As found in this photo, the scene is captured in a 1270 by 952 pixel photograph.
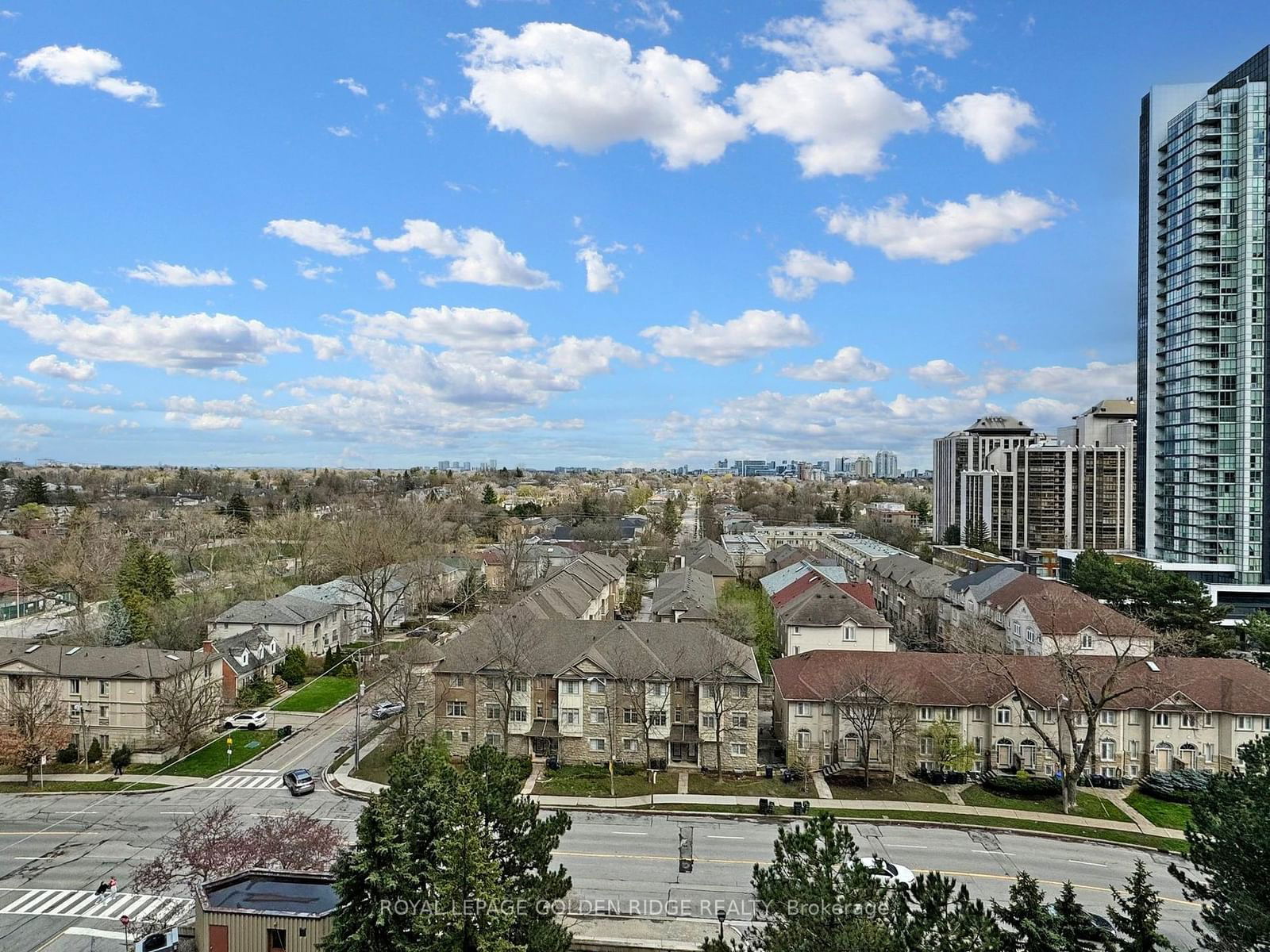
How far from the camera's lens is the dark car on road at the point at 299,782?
3234cm

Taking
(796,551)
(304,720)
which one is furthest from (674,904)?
(796,551)

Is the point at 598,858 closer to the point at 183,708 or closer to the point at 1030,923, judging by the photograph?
the point at 1030,923

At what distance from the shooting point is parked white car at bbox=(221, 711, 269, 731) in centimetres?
4103

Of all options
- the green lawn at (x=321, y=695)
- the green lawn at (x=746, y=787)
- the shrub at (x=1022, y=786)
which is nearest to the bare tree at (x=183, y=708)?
the green lawn at (x=321, y=695)

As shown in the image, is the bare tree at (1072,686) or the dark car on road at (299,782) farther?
the dark car on road at (299,782)

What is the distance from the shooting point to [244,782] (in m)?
33.8

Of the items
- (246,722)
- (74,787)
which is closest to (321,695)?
(246,722)

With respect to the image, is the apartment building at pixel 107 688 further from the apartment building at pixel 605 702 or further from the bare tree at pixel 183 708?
the apartment building at pixel 605 702

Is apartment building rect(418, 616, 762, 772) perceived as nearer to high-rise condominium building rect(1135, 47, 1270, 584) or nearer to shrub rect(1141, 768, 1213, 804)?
shrub rect(1141, 768, 1213, 804)

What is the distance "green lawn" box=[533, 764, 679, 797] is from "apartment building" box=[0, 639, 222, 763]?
65.9 ft

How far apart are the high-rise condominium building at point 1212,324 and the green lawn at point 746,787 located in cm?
5373

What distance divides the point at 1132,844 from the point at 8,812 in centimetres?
4712

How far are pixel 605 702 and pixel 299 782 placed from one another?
14.6m

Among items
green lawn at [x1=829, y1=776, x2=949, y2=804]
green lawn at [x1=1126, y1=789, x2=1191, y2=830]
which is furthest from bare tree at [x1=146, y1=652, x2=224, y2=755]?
green lawn at [x1=1126, y1=789, x2=1191, y2=830]
